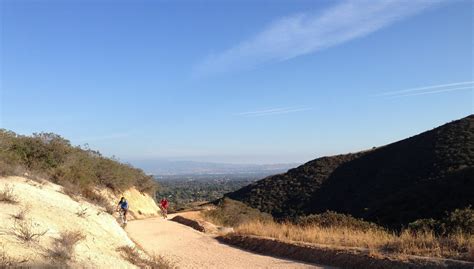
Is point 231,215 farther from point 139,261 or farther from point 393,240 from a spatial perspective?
point 139,261

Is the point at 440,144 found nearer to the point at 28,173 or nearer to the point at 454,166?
the point at 454,166

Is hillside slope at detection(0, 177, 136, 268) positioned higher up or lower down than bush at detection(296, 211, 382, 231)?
higher up

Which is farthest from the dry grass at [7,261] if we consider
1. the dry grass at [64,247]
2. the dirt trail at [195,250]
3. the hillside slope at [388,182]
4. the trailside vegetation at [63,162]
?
the hillside slope at [388,182]

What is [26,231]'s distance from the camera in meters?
10.2

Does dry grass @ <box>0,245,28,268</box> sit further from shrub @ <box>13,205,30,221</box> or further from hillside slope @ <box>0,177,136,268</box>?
shrub @ <box>13,205,30,221</box>

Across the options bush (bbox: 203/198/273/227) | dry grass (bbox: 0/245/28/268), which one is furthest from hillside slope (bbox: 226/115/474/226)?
dry grass (bbox: 0/245/28/268)

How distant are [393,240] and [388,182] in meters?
45.5

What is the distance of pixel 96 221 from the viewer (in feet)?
48.7

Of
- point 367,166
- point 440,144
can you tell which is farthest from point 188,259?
point 367,166

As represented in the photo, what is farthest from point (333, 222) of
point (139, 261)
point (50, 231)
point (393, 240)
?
point (50, 231)

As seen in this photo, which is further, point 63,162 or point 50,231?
point 63,162

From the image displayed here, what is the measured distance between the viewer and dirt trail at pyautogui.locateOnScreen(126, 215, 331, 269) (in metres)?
15.8

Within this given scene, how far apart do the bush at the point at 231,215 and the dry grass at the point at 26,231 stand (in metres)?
23.9

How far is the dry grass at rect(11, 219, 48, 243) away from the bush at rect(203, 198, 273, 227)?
2394 cm
